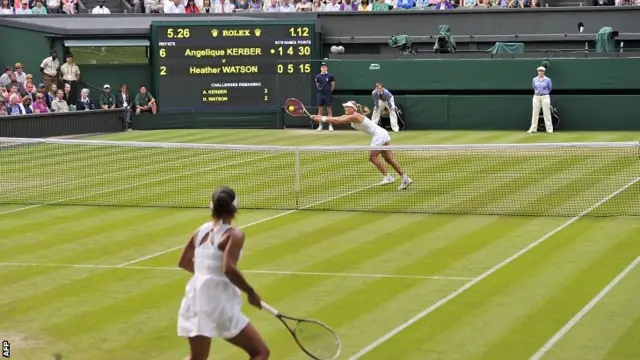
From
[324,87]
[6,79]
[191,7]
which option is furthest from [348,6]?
[6,79]

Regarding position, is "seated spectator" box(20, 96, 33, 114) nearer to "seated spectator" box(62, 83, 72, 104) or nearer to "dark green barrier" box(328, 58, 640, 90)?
"seated spectator" box(62, 83, 72, 104)

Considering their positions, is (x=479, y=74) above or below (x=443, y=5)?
below

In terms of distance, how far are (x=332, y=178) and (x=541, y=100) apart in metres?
12.0

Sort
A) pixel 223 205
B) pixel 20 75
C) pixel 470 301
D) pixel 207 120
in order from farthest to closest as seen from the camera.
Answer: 1. pixel 207 120
2. pixel 20 75
3. pixel 470 301
4. pixel 223 205

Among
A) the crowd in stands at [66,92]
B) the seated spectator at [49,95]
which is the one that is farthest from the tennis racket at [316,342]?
the seated spectator at [49,95]

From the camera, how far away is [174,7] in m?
42.3

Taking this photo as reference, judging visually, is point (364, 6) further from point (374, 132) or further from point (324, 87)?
point (374, 132)

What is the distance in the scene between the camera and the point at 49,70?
38.9 meters

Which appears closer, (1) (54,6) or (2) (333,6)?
(2) (333,6)

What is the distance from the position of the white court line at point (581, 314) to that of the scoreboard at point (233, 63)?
22.9 m

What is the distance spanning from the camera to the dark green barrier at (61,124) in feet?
108

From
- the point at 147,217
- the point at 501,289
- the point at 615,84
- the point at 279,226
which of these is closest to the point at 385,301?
the point at 501,289

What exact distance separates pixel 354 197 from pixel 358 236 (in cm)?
436

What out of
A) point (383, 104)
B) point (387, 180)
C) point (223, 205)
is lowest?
point (387, 180)
